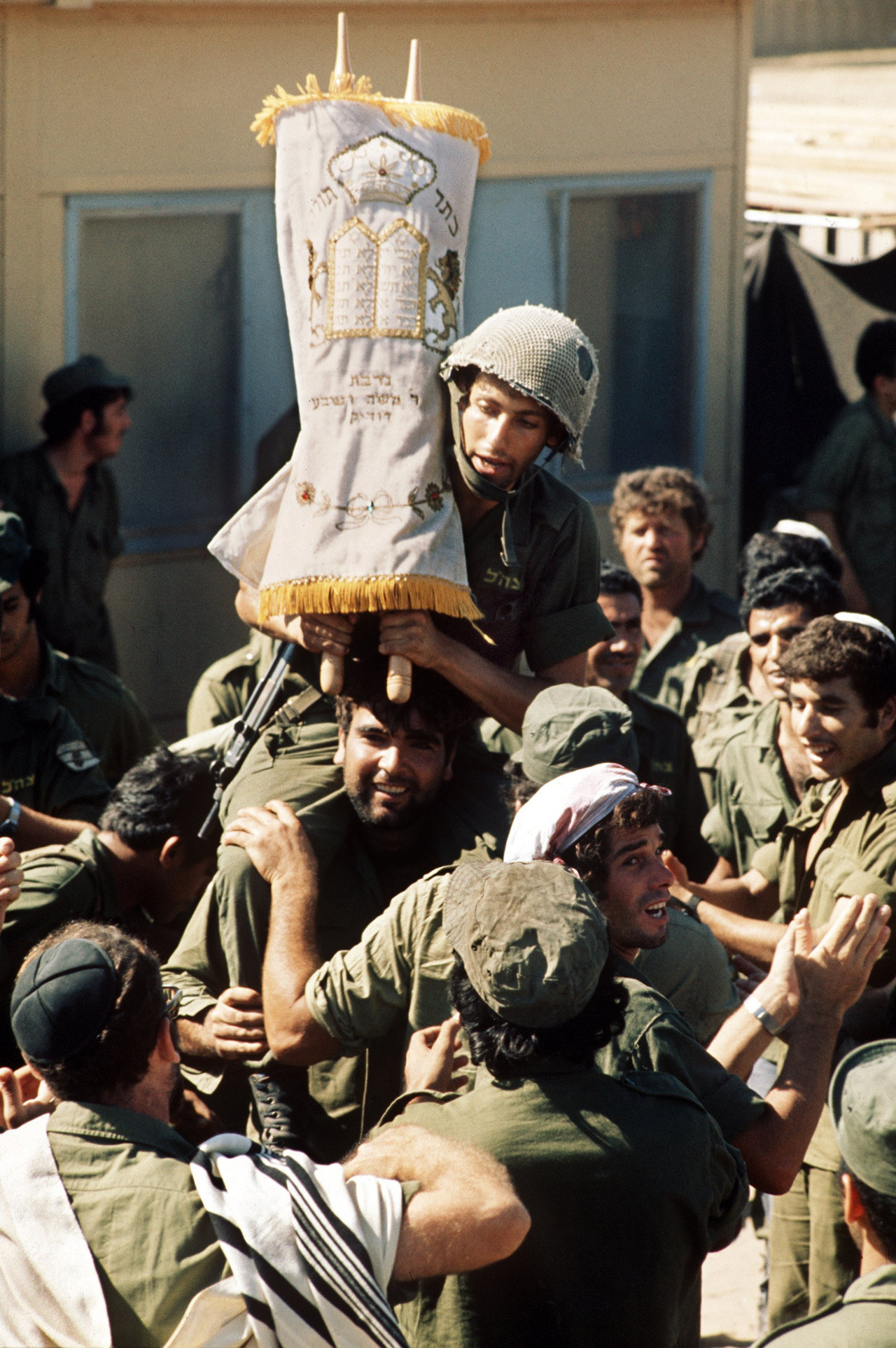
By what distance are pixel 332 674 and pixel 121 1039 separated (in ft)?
4.66

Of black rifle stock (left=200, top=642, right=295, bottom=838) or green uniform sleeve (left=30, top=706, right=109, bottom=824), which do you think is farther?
green uniform sleeve (left=30, top=706, right=109, bottom=824)

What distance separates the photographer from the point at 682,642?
6270 millimetres

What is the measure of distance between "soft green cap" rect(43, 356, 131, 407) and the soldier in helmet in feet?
8.69

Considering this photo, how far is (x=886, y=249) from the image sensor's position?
10.6 m

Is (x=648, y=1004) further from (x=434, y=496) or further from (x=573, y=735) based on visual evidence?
(x=434, y=496)

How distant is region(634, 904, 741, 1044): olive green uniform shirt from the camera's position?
3.29 meters

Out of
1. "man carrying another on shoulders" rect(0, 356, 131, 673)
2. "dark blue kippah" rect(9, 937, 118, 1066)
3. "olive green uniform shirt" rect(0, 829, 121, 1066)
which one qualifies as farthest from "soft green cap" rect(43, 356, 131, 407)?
"dark blue kippah" rect(9, 937, 118, 1066)

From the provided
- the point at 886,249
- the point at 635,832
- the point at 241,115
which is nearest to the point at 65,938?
the point at 635,832

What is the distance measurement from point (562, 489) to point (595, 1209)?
1.96 meters

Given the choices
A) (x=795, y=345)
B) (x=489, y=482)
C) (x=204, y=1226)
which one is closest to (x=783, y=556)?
(x=489, y=482)

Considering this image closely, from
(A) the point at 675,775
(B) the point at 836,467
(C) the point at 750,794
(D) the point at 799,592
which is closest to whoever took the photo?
(C) the point at 750,794

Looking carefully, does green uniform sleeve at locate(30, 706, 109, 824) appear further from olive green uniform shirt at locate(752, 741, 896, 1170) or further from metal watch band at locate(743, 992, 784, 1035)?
metal watch band at locate(743, 992, 784, 1035)

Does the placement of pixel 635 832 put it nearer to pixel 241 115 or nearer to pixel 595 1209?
pixel 595 1209

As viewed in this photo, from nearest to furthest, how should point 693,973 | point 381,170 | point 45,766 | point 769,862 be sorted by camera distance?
point 693,973
point 381,170
point 769,862
point 45,766
